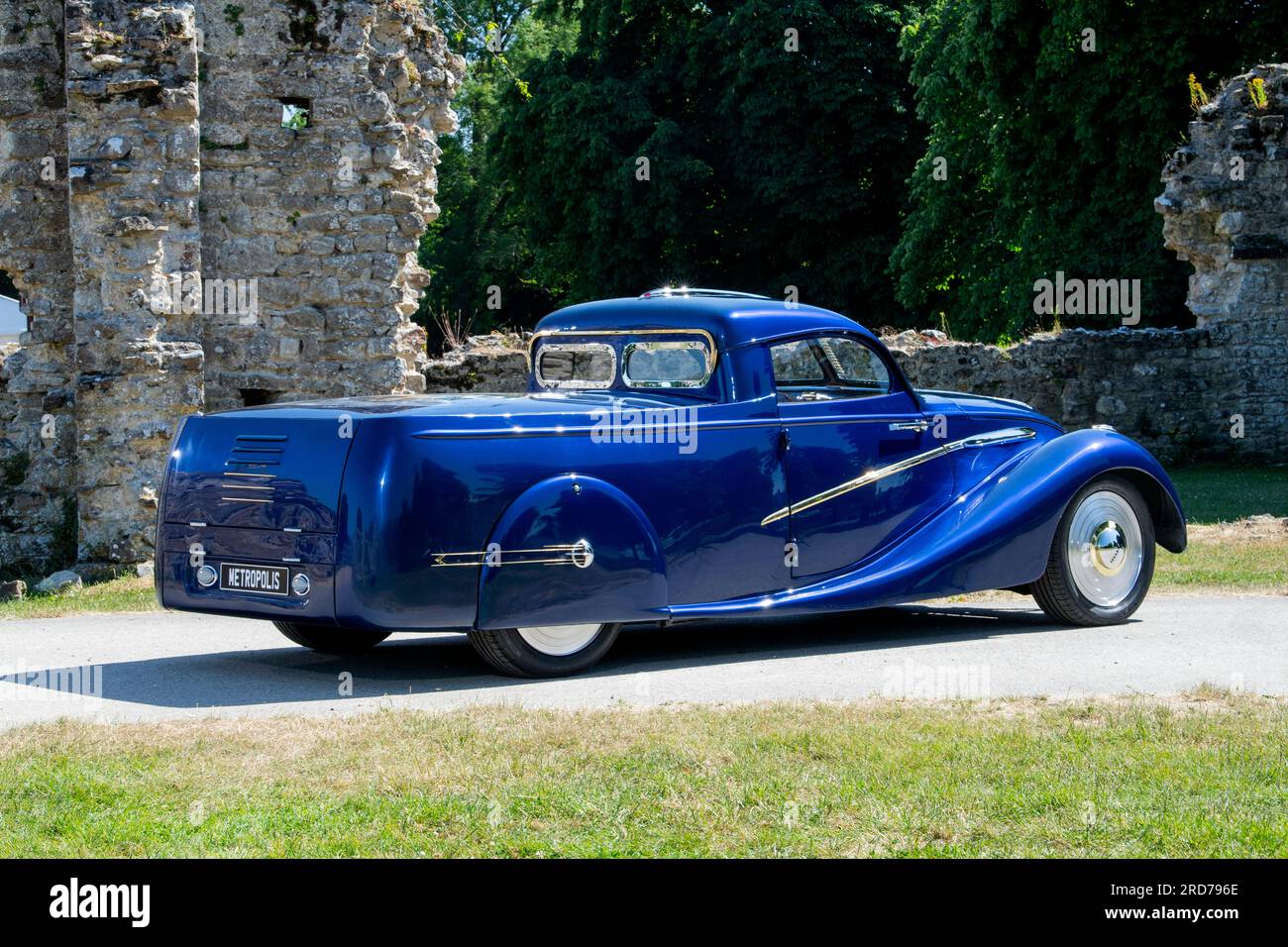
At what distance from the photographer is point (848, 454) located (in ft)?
27.8

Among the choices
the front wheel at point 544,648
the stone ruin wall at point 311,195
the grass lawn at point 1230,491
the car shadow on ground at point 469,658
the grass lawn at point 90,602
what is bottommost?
the grass lawn at point 90,602

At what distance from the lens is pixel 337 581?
7.16 meters

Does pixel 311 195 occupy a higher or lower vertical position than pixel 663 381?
higher

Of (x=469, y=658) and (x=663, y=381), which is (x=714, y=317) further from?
(x=469, y=658)

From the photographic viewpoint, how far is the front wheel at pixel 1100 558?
9078mm

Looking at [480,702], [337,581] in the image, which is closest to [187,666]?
[337,581]

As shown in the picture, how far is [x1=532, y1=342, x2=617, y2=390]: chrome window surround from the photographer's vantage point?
29.1 feet

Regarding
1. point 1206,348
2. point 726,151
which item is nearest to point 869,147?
point 726,151

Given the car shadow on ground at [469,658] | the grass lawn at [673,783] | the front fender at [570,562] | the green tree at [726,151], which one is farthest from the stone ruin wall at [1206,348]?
the grass lawn at [673,783]

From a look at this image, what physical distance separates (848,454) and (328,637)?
2914mm

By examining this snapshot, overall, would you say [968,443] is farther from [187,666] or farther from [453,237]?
[453,237]

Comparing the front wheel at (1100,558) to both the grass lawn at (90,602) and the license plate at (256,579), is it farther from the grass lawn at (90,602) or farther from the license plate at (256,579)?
the grass lawn at (90,602)

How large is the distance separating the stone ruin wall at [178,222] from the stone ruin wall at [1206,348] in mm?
9070

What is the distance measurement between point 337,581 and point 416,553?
373 millimetres
